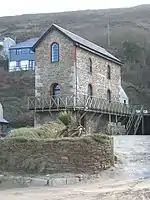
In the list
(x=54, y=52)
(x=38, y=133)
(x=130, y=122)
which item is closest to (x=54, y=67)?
(x=54, y=52)

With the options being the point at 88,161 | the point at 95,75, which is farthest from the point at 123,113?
the point at 88,161

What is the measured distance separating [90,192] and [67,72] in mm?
23147

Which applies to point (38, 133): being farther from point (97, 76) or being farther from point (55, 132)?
point (97, 76)

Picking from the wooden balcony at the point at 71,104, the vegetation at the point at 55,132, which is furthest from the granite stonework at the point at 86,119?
the vegetation at the point at 55,132

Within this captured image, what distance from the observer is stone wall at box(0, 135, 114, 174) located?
1672cm

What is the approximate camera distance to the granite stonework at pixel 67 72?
1412 inches

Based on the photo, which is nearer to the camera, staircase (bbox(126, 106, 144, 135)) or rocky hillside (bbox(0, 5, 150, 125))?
staircase (bbox(126, 106, 144, 135))

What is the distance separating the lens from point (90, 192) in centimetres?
1353

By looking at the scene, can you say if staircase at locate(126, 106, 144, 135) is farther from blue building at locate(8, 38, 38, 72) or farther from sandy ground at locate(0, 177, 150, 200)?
blue building at locate(8, 38, 38, 72)

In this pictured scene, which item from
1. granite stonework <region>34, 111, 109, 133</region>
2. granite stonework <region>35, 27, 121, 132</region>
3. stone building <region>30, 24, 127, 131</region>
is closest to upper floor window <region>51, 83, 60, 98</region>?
stone building <region>30, 24, 127, 131</region>

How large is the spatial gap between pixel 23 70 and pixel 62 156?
181 feet

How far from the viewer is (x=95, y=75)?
39.1 meters

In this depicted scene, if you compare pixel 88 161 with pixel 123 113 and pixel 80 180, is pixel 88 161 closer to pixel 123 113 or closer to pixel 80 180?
pixel 80 180

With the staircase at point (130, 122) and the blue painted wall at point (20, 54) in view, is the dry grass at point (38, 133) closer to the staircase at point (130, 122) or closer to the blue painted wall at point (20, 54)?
the staircase at point (130, 122)
